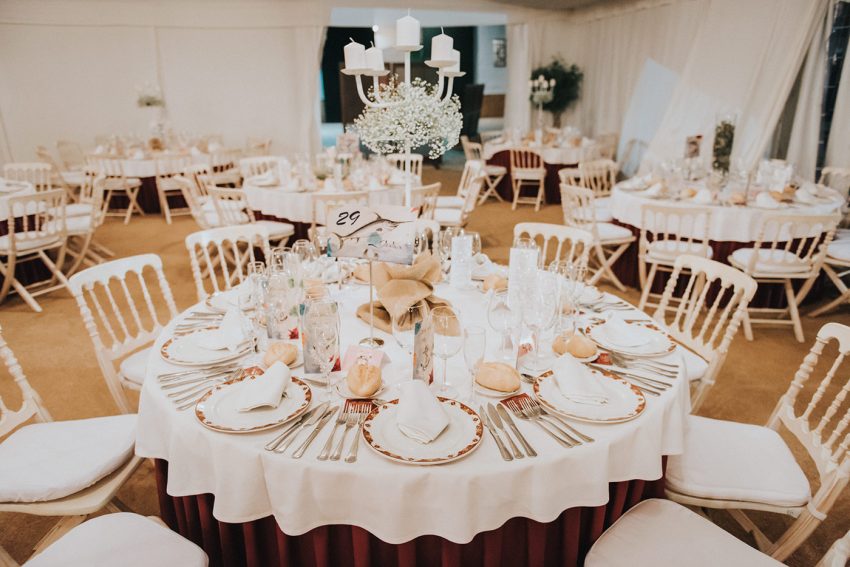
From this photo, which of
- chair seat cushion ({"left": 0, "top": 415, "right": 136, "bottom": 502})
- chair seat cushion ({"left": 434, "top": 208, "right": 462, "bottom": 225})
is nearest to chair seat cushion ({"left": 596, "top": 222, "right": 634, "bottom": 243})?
chair seat cushion ({"left": 434, "top": 208, "right": 462, "bottom": 225})

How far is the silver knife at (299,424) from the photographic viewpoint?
133 cm

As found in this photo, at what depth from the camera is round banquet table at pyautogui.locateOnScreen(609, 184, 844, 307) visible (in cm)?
410

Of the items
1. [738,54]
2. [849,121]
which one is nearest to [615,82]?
[738,54]

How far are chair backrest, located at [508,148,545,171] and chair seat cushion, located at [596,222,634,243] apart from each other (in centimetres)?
356

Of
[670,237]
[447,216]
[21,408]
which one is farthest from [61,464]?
[670,237]

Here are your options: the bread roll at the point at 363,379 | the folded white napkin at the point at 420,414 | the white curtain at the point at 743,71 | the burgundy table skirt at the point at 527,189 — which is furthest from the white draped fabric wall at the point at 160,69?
the folded white napkin at the point at 420,414

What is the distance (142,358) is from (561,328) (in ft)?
6.23

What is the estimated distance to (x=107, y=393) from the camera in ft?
10.6

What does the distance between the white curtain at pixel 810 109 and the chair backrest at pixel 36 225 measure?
712 cm

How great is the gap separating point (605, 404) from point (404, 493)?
0.62m

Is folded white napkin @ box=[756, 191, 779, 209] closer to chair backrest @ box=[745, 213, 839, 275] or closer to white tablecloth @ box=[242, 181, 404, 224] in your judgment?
chair backrest @ box=[745, 213, 839, 275]

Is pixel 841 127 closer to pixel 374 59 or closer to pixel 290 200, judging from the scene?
pixel 374 59

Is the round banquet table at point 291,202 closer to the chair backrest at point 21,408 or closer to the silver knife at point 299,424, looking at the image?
the chair backrest at point 21,408

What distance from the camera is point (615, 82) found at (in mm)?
9570
